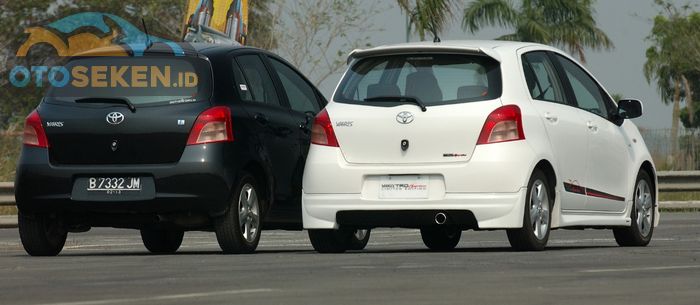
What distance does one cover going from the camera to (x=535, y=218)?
12992 mm

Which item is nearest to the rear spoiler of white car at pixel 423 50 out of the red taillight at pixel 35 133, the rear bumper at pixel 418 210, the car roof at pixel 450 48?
the car roof at pixel 450 48

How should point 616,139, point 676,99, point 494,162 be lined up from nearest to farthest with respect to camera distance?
point 494,162
point 616,139
point 676,99

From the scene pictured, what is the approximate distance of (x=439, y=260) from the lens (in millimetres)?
11812

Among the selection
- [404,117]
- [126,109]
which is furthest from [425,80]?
[126,109]

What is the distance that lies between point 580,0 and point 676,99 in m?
11.4

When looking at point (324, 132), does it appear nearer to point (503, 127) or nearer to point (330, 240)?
point (330, 240)

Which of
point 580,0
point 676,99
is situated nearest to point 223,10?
point 580,0

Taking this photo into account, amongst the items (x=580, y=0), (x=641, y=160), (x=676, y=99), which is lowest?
(x=676, y=99)

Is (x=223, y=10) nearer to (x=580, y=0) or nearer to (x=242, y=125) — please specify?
(x=242, y=125)

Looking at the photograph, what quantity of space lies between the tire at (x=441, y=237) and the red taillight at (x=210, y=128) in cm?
245

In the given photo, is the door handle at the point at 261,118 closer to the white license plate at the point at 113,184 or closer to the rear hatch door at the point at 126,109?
the rear hatch door at the point at 126,109

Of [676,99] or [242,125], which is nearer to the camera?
[242,125]

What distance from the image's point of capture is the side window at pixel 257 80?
13891 millimetres

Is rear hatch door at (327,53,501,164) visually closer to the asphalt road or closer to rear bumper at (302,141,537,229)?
rear bumper at (302,141,537,229)
